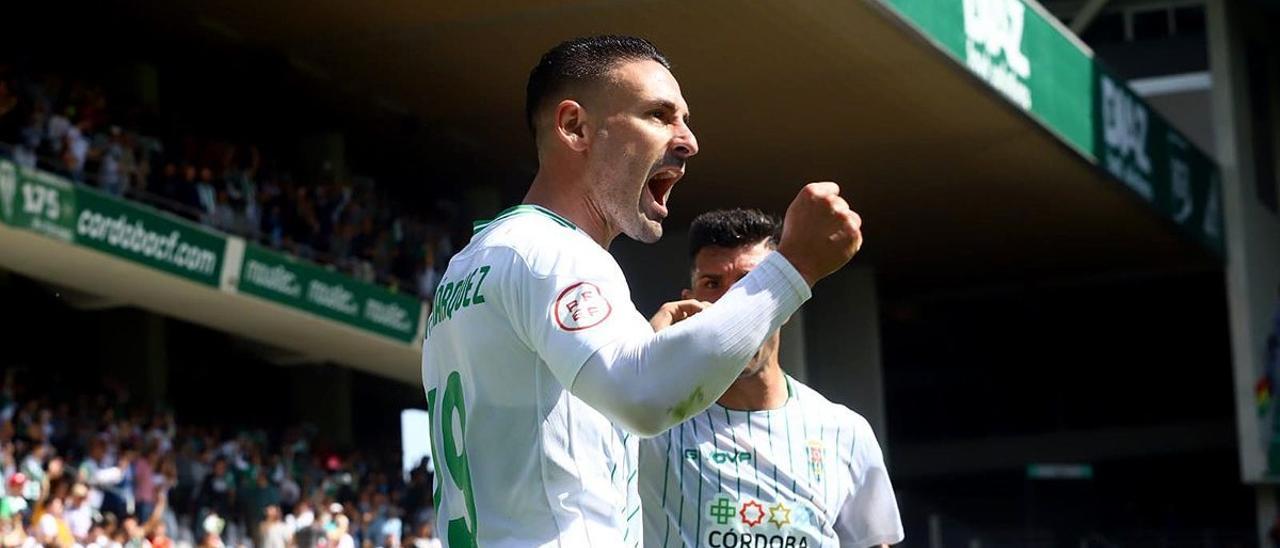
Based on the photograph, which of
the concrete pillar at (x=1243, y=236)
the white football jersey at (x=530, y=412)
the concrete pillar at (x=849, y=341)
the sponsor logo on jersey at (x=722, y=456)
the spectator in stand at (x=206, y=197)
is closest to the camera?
the white football jersey at (x=530, y=412)

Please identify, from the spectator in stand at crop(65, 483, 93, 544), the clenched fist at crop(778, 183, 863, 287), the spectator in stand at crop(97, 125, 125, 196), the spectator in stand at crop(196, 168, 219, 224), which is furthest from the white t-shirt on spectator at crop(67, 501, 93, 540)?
the clenched fist at crop(778, 183, 863, 287)

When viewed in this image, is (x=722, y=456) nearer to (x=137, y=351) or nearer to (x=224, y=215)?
(x=224, y=215)

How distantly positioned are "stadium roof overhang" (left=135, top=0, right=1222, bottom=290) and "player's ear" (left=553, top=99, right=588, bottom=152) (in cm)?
1554

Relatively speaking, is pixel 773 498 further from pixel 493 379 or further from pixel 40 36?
pixel 40 36

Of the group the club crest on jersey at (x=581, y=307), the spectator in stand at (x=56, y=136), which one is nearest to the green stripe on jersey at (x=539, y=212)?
the club crest on jersey at (x=581, y=307)

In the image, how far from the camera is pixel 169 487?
59.0ft

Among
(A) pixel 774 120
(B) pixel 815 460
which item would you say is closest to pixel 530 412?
(B) pixel 815 460

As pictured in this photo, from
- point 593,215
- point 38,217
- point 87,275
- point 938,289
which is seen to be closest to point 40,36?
point 87,275

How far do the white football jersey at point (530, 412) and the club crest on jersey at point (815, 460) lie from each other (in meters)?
1.96

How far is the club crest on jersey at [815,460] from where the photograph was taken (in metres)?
5.45

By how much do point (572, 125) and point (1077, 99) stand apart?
21054 mm

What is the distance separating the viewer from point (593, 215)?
364cm

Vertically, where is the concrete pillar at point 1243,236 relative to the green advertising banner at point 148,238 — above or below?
above

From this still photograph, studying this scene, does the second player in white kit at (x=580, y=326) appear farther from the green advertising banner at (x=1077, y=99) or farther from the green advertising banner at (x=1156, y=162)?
the green advertising banner at (x=1156, y=162)
